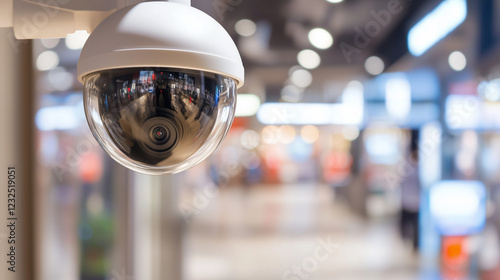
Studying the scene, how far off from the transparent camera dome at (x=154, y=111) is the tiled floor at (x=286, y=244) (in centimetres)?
240

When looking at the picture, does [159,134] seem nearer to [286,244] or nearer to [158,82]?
[158,82]

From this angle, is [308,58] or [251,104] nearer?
[308,58]

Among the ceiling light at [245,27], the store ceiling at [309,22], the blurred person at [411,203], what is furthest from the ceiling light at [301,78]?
the blurred person at [411,203]

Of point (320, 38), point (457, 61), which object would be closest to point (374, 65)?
point (457, 61)

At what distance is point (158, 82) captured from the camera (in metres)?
0.56

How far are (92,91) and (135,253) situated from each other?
162 cm

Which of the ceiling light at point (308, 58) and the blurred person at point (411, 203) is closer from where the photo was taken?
the blurred person at point (411, 203)

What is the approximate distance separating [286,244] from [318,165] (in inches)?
158

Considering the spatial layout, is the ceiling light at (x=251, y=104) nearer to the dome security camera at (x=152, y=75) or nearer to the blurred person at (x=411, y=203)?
the blurred person at (x=411, y=203)

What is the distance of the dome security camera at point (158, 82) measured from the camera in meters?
0.53

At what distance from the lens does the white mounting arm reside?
2.11 ft

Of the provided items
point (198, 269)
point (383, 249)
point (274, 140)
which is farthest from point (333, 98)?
point (198, 269)

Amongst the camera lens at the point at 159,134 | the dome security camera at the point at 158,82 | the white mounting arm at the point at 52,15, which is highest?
the white mounting arm at the point at 52,15

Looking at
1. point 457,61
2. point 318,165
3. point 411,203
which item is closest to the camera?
point 457,61
